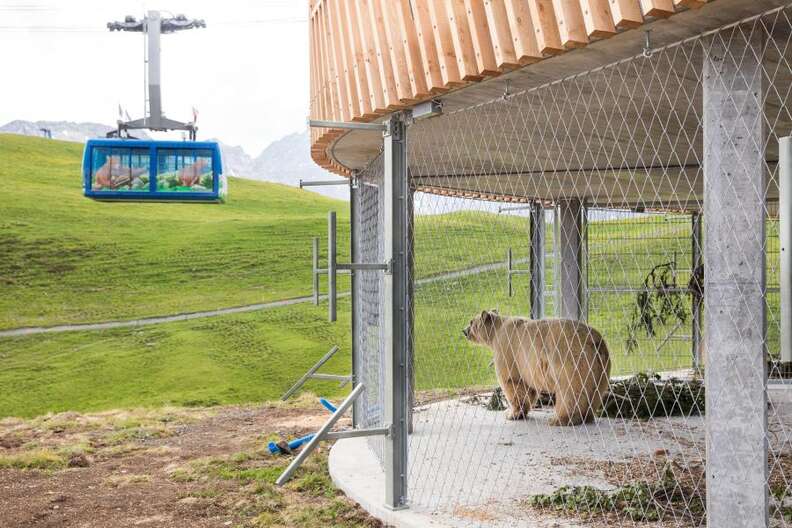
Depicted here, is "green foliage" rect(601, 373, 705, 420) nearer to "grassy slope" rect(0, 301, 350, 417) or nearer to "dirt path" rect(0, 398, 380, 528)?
"dirt path" rect(0, 398, 380, 528)

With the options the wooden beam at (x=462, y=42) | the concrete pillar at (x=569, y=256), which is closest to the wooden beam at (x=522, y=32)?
the wooden beam at (x=462, y=42)

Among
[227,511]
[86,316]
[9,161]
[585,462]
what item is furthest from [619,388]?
[9,161]

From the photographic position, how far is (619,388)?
36.1 ft

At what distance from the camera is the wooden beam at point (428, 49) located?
5352 mm

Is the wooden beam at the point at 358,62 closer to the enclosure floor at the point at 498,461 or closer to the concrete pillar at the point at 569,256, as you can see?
the enclosure floor at the point at 498,461

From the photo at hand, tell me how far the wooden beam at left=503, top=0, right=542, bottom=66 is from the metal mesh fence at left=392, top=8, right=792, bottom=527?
31 centimetres

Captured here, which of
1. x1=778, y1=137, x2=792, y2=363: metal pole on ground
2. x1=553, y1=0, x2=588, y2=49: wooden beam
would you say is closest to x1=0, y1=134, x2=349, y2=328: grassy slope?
x1=553, y1=0, x2=588, y2=49: wooden beam

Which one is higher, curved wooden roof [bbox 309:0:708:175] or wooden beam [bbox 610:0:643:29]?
curved wooden roof [bbox 309:0:708:175]

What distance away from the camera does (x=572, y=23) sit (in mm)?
4082

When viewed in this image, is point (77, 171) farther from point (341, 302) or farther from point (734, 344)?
point (734, 344)

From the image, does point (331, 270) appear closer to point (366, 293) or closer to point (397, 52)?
point (397, 52)

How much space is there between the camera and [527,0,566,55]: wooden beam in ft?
13.9

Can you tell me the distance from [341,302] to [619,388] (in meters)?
28.7

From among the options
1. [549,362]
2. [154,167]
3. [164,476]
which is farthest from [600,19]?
[154,167]
